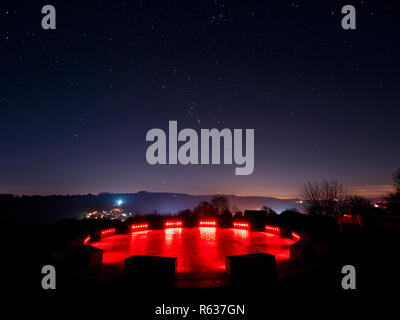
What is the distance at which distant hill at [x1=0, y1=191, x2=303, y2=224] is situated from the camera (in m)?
48.0

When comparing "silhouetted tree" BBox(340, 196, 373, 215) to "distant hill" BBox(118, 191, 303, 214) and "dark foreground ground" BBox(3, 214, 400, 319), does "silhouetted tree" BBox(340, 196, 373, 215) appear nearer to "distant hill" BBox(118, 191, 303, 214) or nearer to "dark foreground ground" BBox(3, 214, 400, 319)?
"dark foreground ground" BBox(3, 214, 400, 319)

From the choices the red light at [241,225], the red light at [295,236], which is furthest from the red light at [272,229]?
the red light at [241,225]

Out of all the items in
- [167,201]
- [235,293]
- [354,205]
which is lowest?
[167,201]

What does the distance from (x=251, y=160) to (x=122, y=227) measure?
29.4 ft

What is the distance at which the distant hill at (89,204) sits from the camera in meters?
48.0

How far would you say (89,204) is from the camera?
80.9m

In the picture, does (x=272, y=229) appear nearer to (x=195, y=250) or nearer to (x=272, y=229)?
(x=272, y=229)

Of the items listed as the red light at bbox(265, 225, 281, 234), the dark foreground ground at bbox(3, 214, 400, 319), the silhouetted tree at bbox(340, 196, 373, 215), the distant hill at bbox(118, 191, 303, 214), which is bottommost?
the distant hill at bbox(118, 191, 303, 214)

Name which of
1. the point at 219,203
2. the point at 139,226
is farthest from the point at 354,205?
the point at 139,226

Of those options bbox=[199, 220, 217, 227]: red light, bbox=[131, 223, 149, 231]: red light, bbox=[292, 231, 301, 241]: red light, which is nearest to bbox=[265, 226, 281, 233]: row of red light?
bbox=[292, 231, 301, 241]: red light

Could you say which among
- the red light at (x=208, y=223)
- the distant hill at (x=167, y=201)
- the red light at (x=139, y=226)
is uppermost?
the red light at (x=139, y=226)

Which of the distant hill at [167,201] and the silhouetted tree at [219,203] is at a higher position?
the silhouetted tree at [219,203]

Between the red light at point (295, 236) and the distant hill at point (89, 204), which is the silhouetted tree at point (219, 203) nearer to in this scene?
the distant hill at point (89, 204)
